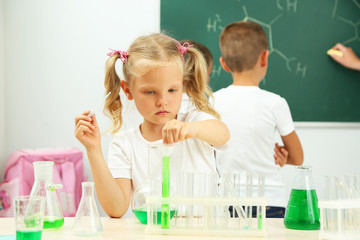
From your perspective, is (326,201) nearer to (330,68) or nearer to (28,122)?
(330,68)

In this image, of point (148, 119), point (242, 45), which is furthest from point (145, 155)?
point (242, 45)

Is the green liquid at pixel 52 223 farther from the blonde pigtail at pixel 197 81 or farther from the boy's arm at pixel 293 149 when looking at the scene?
the boy's arm at pixel 293 149

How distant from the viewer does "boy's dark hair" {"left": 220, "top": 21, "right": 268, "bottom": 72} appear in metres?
2.39

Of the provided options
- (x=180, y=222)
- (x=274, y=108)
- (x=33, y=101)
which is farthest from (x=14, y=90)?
(x=180, y=222)

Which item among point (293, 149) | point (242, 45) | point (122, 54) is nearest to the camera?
point (122, 54)

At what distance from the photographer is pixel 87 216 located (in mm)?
1116

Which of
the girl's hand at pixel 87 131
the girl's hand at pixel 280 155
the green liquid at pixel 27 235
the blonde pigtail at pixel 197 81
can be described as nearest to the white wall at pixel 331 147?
the girl's hand at pixel 280 155

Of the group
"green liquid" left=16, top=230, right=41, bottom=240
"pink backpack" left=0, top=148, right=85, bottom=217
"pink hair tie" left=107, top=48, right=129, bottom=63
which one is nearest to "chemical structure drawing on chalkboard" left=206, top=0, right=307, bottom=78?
"pink backpack" left=0, top=148, right=85, bottom=217

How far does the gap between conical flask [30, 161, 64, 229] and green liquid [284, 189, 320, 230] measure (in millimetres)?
578

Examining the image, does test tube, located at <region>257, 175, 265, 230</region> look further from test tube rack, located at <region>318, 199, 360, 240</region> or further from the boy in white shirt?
the boy in white shirt

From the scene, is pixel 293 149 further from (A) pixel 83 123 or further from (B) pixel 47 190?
(B) pixel 47 190

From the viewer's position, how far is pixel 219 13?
11.4ft

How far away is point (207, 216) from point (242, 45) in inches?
59.2

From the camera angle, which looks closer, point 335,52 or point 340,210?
point 340,210
